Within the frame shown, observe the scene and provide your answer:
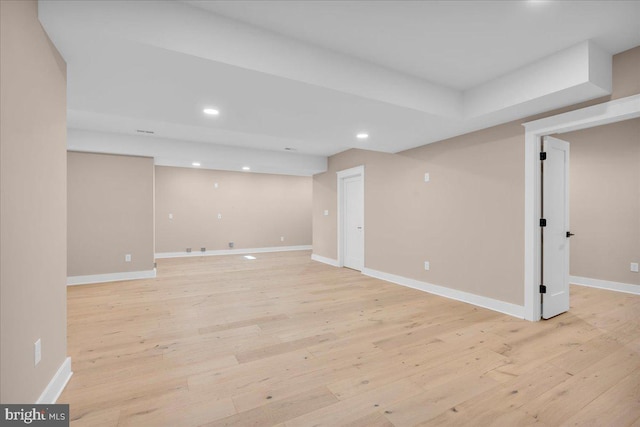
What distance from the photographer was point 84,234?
4891 mm

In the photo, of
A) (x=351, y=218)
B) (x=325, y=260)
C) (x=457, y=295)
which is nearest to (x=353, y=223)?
(x=351, y=218)

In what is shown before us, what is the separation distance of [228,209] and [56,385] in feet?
22.4

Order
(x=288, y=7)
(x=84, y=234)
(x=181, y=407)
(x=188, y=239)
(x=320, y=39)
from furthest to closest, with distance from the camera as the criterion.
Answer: (x=188, y=239), (x=84, y=234), (x=320, y=39), (x=288, y=7), (x=181, y=407)

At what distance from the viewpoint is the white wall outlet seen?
62.3 inches

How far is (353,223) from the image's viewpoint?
247 inches

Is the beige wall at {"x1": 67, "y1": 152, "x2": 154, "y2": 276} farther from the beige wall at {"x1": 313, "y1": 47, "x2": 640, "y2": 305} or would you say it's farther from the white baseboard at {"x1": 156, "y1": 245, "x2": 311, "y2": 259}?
the beige wall at {"x1": 313, "y1": 47, "x2": 640, "y2": 305}

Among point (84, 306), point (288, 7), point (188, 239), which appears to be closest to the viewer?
point (288, 7)

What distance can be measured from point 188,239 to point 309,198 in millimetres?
3947

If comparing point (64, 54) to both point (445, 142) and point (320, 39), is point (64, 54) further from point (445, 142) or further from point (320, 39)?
point (445, 142)

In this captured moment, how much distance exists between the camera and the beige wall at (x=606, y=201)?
4.26 m

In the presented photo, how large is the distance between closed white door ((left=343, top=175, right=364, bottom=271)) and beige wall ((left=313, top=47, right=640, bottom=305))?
32cm

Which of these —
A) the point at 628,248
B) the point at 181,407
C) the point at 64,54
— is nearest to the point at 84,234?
the point at 64,54

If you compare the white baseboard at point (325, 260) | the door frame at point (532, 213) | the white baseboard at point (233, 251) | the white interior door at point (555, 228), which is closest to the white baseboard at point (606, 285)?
the white interior door at point (555, 228)

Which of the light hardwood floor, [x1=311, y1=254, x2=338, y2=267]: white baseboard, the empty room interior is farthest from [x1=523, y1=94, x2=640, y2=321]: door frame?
[x1=311, y1=254, x2=338, y2=267]: white baseboard
